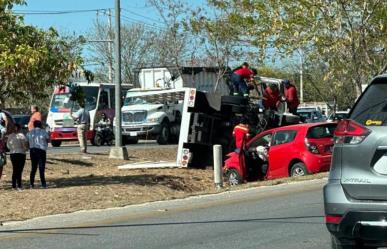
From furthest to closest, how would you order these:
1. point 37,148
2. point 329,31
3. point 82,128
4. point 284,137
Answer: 1. point 82,128
2. point 329,31
3. point 284,137
4. point 37,148

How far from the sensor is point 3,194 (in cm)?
1383

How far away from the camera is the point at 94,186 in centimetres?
1523

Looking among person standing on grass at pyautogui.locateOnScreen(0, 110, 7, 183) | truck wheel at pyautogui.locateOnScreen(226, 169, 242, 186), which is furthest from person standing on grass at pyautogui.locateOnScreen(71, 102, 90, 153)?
truck wheel at pyautogui.locateOnScreen(226, 169, 242, 186)

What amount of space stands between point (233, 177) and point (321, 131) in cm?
275

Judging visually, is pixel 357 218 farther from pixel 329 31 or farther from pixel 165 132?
pixel 165 132

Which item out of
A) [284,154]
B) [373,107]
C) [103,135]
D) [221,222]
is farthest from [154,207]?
[103,135]

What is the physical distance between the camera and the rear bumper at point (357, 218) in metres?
5.72

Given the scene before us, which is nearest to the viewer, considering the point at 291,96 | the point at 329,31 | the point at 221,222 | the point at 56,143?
the point at 221,222

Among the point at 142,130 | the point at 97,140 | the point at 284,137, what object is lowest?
the point at 97,140

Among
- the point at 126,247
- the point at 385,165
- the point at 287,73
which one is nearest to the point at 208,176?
the point at 126,247

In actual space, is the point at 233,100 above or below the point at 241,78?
below

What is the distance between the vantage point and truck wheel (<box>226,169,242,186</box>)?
17859 mm

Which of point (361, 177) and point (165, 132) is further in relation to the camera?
point (165, 132)

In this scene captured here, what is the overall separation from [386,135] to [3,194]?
32.5ft
